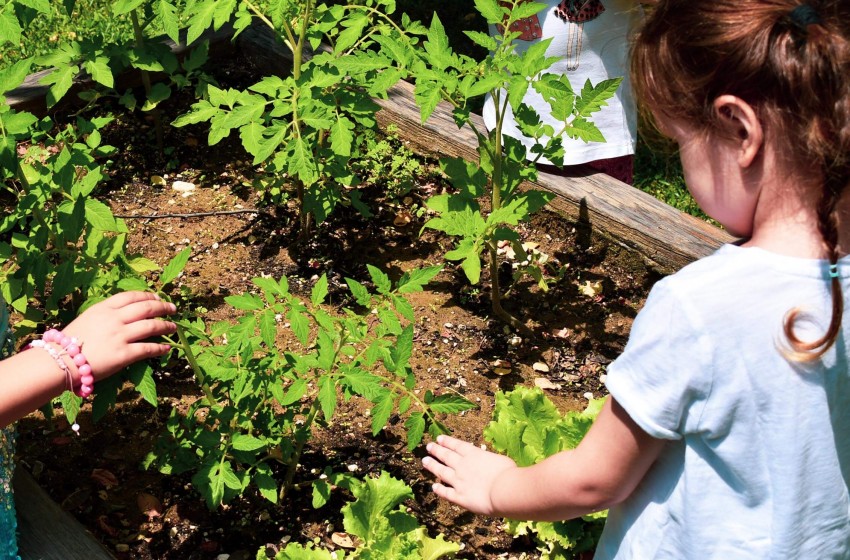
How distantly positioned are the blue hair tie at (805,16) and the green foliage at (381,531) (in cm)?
145

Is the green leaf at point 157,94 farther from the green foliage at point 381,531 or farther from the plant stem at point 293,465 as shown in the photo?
the green foliage at point 381,531

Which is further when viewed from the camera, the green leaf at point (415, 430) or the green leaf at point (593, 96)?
the green leaf at point (593, 96)

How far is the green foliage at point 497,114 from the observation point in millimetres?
2639

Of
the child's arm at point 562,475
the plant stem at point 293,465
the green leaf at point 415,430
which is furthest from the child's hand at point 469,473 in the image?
the plant stem at point 293,465

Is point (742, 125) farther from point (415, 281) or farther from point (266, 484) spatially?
point (266, 484)

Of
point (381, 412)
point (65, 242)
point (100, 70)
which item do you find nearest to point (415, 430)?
point (381, 412)

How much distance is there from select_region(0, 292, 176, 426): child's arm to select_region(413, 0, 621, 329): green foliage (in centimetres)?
97

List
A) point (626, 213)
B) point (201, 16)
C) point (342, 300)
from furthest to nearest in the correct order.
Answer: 1. point (626, 213)
2. point (342, 300)
3. point (201, 16)

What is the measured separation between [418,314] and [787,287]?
2.13 metres

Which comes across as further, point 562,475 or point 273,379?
point 273,379

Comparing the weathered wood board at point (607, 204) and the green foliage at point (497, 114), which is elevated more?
the green foliage at point (497, 114)

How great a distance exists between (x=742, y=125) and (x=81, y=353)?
1259mm

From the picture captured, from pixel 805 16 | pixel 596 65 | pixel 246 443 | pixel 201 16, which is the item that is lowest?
pixel 246 443

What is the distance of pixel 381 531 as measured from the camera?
2.21 m
